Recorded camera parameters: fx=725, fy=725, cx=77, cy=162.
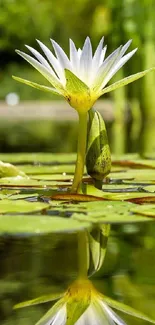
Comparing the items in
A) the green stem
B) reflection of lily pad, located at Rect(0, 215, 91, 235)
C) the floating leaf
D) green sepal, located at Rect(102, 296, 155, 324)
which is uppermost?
the green stem

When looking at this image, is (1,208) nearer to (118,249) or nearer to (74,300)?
(118,249)

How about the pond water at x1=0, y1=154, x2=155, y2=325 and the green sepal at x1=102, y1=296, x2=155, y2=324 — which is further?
the pond water at x1=0, y1=154, x2=155, y2=325

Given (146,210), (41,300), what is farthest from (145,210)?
(41,300)

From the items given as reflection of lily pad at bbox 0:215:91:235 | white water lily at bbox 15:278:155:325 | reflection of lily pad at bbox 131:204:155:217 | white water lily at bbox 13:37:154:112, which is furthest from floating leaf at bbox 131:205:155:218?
white water lily at bbox 15:278:155:325

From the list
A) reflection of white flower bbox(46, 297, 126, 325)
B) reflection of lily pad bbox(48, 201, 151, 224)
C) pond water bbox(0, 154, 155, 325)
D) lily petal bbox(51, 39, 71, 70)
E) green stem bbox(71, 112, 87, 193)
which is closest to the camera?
reflection of white flower bbox(46, 297, 126, 325)

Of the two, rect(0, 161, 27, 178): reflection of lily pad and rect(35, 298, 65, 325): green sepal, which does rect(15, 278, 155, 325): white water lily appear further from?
rect(0, 161, 27, 178): reflection of lily pad

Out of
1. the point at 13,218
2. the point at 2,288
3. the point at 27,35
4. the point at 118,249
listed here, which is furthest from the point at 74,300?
the point at 27,35

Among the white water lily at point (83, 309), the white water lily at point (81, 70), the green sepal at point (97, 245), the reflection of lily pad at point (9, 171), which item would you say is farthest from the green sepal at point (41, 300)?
the reflection of lily pad at point (9, 171)

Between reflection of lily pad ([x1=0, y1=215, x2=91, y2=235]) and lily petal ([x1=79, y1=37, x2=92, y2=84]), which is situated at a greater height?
lily petal ([x1=79, y1=37, x2=92, y2=84])
